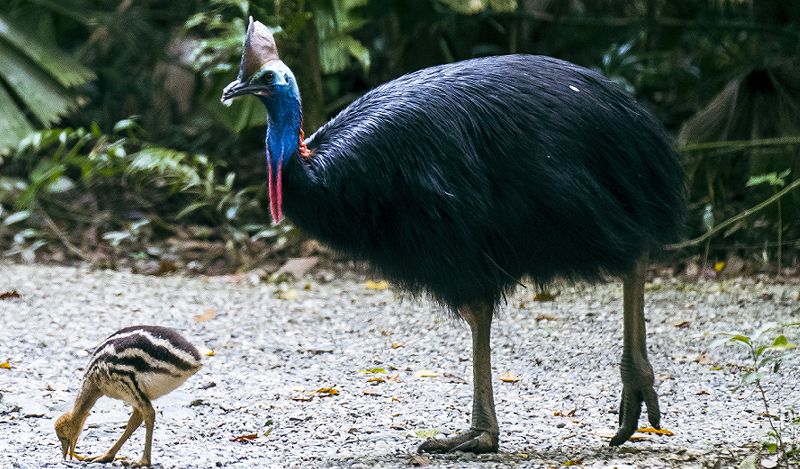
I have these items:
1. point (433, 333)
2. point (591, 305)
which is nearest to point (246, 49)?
point (433, 333)

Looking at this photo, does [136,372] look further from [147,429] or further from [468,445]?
[468,445]

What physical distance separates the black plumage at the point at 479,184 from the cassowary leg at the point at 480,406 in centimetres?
9

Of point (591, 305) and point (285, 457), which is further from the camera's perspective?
point (591, 305)

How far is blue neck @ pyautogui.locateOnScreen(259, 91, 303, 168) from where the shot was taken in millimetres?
3598

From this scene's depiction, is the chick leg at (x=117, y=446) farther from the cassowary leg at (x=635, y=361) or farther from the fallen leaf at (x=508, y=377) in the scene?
the fallen leaf at (x=508, y=377)

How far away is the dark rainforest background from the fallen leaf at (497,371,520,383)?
188 cm

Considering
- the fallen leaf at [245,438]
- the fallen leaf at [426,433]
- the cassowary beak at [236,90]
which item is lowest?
the fallen leaf at [245,438]

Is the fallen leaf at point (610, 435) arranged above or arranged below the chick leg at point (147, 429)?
below

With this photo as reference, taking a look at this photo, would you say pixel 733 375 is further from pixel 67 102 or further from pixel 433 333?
pixel 67 102

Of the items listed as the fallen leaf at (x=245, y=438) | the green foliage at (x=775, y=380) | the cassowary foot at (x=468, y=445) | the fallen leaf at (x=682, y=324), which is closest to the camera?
the green foliage at (x=775, y=380)

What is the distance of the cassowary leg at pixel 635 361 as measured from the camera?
386 cm

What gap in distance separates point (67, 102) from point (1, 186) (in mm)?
780

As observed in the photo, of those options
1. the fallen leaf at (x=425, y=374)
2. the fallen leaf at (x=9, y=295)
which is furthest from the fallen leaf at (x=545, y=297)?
the fallen leaf at (x=9, y=295)

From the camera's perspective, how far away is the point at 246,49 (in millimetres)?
3680
